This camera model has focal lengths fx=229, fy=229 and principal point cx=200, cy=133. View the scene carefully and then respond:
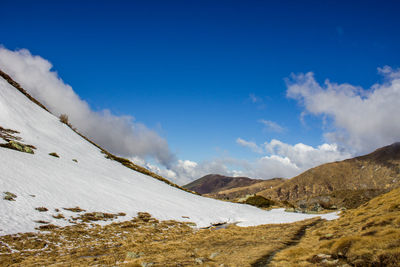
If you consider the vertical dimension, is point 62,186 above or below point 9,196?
above

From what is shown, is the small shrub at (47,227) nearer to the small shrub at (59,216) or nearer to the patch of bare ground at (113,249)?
the patch of bare ground at (113,249)

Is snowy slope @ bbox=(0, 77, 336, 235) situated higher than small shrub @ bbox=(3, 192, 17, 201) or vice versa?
snowy slope @ bbox=(0, 77, 336, 235)

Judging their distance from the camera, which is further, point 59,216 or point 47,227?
point 59,216

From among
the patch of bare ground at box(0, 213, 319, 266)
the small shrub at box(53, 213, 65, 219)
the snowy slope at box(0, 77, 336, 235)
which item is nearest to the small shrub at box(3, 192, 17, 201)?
the snowy slope at box(0, 77, 336, 235)

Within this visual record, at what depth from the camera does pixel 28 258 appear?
16641 mm

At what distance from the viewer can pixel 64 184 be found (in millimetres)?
34500

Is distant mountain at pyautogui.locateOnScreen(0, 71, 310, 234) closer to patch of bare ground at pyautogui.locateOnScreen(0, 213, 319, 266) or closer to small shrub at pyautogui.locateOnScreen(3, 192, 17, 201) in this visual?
small shrub at pyautogui.locateOnScreen(3, 192, 17, 201)

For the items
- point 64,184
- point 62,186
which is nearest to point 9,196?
point 62,186

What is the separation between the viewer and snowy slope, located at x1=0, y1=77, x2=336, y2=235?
88.2 ft

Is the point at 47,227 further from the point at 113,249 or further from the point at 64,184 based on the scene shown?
the point at 64,184

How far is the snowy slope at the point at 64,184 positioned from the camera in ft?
88.2

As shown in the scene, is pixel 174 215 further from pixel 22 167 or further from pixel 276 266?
pixel 276 266

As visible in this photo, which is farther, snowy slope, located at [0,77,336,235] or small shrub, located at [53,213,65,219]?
snowy slope, located at [0,77,336,235]

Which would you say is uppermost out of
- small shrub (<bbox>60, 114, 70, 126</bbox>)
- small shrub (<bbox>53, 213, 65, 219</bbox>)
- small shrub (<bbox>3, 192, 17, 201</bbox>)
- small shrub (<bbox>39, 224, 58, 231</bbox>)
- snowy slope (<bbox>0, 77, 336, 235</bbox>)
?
small shrub (<bbox>60, 114, 70, 126</bbox>)
